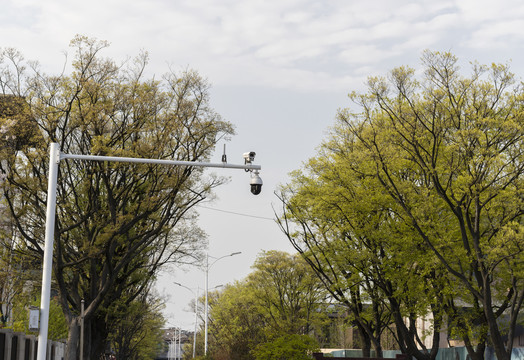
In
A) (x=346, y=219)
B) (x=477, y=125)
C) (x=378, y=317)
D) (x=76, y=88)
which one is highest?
(x=76, y=88)

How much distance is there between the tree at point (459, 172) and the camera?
25594 millimetres

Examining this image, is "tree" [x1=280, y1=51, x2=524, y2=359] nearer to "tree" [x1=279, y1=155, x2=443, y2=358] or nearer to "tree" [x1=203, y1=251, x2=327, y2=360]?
"tree" [x1=279, y1=155, x2=443, y2=358]

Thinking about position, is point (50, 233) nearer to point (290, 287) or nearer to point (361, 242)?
point (361, 242)

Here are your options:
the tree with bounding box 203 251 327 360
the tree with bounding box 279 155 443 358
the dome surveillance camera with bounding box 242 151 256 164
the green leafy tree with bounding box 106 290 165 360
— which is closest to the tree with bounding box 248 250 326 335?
the tree with bounding box 203 251 327 360

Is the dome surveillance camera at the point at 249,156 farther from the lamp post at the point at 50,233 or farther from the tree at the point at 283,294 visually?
the tree at the point at 283,294

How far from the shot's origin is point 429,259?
2881 cm

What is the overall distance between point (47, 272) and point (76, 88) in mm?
12932

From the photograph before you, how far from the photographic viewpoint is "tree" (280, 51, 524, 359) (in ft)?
84.0

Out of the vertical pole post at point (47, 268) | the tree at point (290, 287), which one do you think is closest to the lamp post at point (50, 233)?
the vertical pole post at point (47, 268)

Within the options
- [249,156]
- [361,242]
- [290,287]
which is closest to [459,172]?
[361,242]

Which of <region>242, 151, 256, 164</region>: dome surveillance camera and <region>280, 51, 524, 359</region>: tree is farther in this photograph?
<region>280, 51, 524, 359</region>: tree

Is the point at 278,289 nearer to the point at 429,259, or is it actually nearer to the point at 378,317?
the point at 378,317

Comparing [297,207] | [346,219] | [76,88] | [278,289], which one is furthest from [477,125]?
[278,289]

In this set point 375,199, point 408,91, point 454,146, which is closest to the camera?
point 454,146
